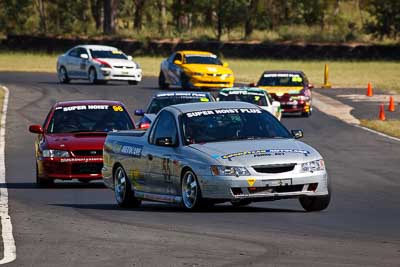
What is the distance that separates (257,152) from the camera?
15.0 meters

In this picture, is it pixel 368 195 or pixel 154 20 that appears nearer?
pixel 368 195

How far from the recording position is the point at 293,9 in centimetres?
9456

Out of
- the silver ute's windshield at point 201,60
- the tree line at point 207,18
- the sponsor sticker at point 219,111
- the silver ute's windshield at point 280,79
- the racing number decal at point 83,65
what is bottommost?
the tree line at point 207,18

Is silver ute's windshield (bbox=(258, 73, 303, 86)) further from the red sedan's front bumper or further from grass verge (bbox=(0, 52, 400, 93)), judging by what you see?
the red sedan's front bumper

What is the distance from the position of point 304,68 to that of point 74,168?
46.4 meters

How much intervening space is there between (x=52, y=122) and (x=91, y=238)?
978 centimetres

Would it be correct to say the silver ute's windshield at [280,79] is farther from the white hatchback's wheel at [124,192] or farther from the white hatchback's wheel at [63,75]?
the white hatchback's wheel at [124,192]

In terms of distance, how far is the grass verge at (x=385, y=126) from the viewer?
112 feet

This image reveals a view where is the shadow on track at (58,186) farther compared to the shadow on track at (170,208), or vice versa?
the shadow on track at (58,186)

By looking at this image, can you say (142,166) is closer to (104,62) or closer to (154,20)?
(104,62)

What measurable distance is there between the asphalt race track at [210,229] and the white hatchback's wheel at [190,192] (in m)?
0.14

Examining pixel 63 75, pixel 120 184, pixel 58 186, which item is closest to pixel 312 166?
pixel 120 184

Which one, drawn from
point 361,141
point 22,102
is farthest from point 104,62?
point 361,141

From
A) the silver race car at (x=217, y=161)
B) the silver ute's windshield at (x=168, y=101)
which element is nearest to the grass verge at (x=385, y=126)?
the silver ute's windshield at (x=168, y=101)
